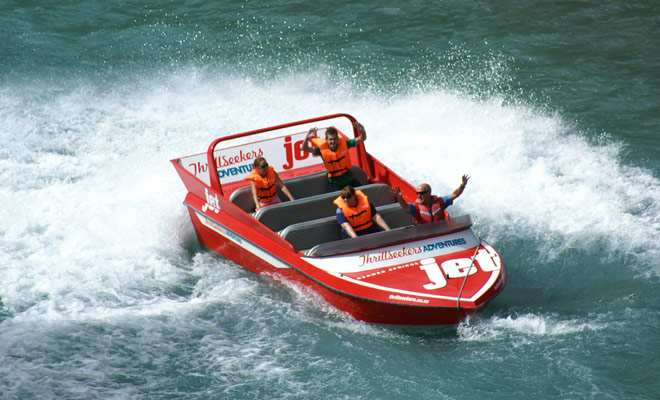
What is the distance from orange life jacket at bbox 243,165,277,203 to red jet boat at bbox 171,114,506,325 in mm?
250

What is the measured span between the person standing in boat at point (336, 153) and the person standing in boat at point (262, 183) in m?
0.58

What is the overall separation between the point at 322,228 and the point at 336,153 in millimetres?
1359

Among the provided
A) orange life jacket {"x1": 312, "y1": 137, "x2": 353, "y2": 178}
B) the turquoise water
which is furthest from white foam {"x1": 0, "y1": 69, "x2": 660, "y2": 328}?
orange life jacket {"x1": 312, "y1": 137, "x2": 353, "y2": 178}

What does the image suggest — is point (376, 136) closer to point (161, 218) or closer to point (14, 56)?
point (161, 218)

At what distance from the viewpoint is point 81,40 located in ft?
51.4

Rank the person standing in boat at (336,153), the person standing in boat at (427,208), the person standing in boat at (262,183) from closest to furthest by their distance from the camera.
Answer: the person standing in boat at (427,208)
the person standing in boat at (262,183)
the person standing in boat at (336,153)

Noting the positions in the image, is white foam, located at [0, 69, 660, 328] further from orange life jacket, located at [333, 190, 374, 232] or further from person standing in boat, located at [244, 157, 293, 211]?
orange life jacket, located at [333, 190, 374, 232]

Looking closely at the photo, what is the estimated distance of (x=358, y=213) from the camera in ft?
28.9

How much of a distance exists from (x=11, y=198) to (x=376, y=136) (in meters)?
5.67

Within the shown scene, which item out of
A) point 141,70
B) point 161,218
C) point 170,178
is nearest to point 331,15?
point 141,70

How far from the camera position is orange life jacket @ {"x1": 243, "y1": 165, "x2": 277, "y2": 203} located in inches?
385

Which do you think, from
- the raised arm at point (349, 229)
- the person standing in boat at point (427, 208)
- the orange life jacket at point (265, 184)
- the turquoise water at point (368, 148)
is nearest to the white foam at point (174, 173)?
the turquoise water at point (368, 148)

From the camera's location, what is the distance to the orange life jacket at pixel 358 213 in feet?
28.9

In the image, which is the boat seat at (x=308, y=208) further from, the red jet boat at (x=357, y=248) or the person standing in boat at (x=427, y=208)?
the person standing in boat at (x=427, y=208)
